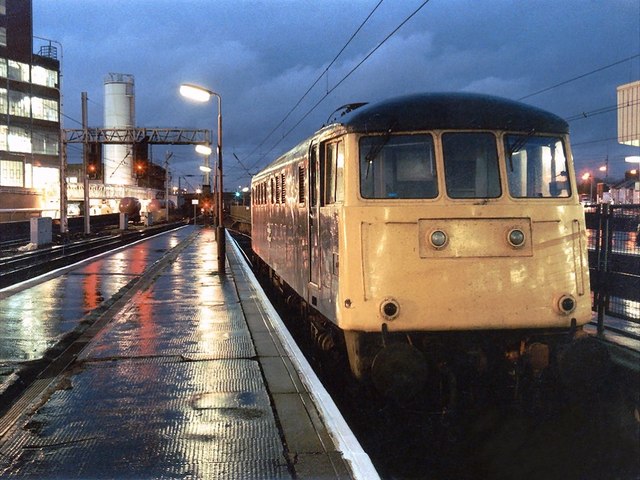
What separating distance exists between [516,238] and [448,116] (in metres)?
1.36

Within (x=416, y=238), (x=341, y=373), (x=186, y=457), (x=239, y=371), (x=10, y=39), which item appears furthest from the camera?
(x=10, y=39)

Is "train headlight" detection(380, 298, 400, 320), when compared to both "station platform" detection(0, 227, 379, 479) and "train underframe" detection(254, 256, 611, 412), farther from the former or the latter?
"station platform" detection(0, 227, 379, 479)

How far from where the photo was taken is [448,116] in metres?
6.10

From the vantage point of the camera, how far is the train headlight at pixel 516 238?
5895mm

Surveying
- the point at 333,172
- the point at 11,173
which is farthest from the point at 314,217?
the point at 11,173

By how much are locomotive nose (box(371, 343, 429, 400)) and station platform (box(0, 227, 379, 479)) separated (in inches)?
20.6

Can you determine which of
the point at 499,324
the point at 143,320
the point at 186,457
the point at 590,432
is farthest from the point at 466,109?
the point at 143,320

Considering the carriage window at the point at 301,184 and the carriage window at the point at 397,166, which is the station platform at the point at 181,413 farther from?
the carriage window at the point at 397,166

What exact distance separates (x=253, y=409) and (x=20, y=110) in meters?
63.5

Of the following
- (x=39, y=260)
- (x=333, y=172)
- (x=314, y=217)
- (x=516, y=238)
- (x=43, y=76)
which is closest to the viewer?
(x=516, y=238)

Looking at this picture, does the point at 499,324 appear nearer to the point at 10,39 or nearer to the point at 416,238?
the point at 416,238

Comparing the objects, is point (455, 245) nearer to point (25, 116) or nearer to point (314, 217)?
point (314, 217)

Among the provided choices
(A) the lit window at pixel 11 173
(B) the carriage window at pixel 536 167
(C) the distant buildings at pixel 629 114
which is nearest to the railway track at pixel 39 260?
(B) the carriage window at pixel 536 167

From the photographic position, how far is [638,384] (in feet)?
22.6
